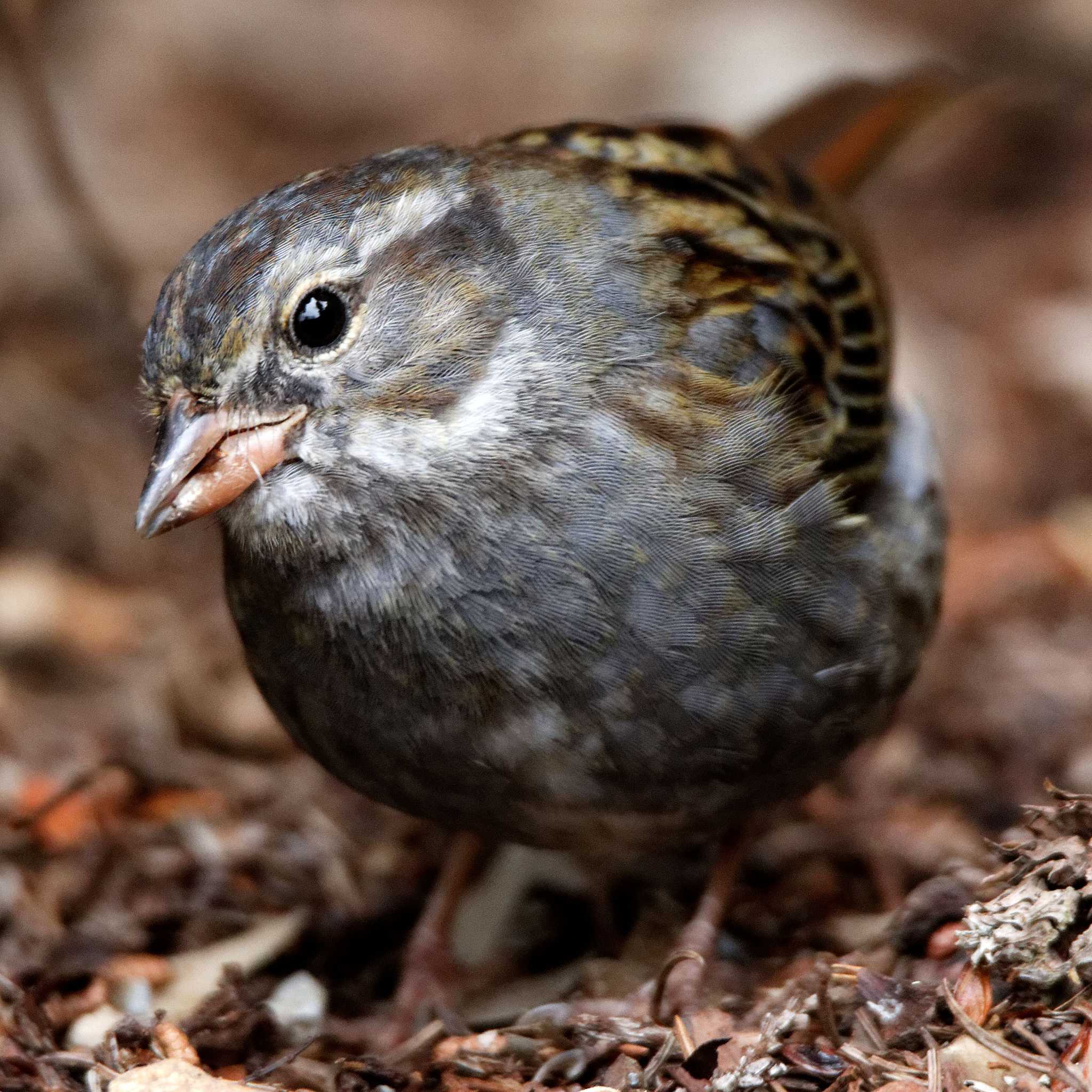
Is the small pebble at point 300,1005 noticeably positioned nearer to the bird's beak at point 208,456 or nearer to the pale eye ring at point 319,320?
the bird's beak at point 208,456

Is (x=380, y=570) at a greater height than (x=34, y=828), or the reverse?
(x=380, y=570)

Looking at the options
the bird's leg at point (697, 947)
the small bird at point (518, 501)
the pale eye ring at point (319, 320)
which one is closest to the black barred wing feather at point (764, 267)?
the small bird at point (518, 501)

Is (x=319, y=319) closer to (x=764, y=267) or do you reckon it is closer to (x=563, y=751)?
(x=563, y=751)

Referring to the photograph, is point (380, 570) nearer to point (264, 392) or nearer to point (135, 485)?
point (264, 392)

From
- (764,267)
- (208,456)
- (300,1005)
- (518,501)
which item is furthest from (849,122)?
(300,1005)

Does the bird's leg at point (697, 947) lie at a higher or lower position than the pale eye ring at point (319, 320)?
lower

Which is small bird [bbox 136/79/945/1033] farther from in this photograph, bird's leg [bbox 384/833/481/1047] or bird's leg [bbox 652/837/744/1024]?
bird's leg [bbox 384/833/481/1047]

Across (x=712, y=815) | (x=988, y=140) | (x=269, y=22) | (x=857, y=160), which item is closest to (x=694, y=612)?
(x=712, y=815)
